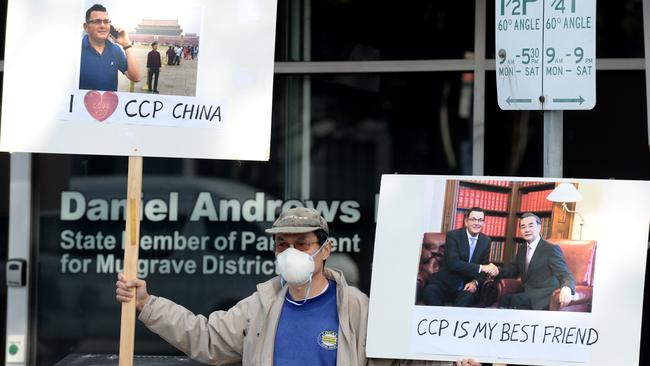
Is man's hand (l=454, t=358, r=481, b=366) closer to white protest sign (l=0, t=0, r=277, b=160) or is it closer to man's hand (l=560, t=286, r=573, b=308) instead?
man's hand (l=560, t=286, r=573, b=308)

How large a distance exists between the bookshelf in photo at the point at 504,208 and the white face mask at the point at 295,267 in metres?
0.51

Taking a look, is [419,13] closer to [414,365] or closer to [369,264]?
[369,264]

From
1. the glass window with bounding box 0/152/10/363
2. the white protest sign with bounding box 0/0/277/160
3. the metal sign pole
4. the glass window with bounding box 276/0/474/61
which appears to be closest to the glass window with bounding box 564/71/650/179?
the glass window with bounding box 276/0/474/61

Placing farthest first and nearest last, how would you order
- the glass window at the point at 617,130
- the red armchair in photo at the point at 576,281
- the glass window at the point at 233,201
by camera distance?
the glass window at the point at 233,201, the glass window at the point at 617,130, the red armchair in photo at the point at 576,281

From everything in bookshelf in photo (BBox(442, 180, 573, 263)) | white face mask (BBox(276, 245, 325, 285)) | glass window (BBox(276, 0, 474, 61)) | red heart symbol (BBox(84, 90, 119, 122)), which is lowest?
white face mask (BBox(276, 245, 325, 285))

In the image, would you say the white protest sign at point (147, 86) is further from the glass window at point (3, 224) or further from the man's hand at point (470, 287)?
the glass window at point (3, 224)

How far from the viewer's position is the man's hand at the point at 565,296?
3.35 meters

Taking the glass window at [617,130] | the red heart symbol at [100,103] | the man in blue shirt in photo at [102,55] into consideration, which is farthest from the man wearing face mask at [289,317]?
the glass window at [617,130]

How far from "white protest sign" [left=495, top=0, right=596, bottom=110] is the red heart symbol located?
1.38 m

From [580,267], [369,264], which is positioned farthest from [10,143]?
[369,264]

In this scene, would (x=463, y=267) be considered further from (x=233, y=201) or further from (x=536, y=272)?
(x=233, y=201)

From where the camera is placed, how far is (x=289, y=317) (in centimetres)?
363

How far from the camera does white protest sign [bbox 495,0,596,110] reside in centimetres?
335

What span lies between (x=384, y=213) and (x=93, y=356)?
2065mm
